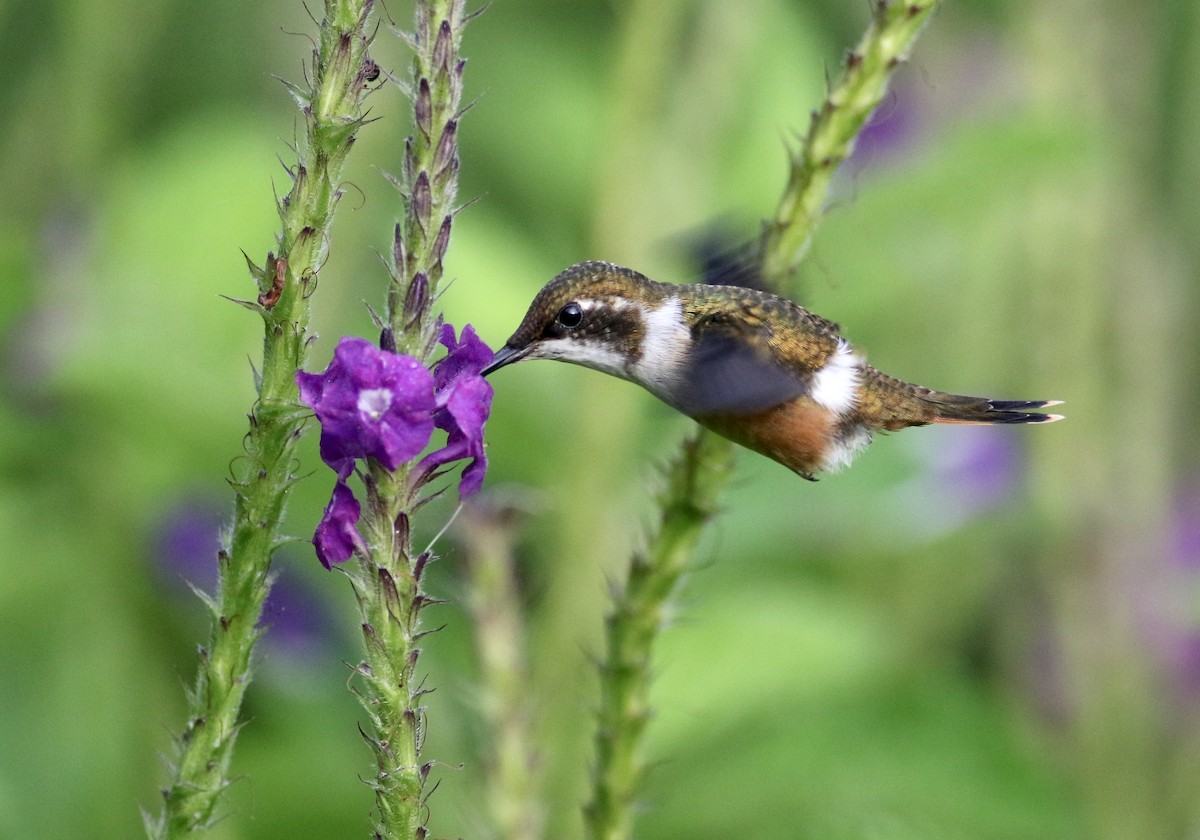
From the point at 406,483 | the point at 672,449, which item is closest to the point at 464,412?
the point at 406,483

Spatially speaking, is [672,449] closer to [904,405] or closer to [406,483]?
[904,405]

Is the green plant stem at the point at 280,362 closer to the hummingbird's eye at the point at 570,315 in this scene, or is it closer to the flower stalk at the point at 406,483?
the flower stalk at the point at 406,483

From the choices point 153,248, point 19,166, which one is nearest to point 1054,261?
point 153,248

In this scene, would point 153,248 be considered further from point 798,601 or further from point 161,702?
point 798,601

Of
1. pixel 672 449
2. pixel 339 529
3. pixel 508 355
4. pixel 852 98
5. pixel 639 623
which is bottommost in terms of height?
pixel 339 529

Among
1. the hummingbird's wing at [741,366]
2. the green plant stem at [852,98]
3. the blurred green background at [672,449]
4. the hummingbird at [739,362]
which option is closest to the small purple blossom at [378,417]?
the hummingbird at [739,362]

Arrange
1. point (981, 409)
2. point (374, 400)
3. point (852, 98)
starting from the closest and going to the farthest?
1. point (374, 400)
2. point (852, 98)
3. point (981, 409)
